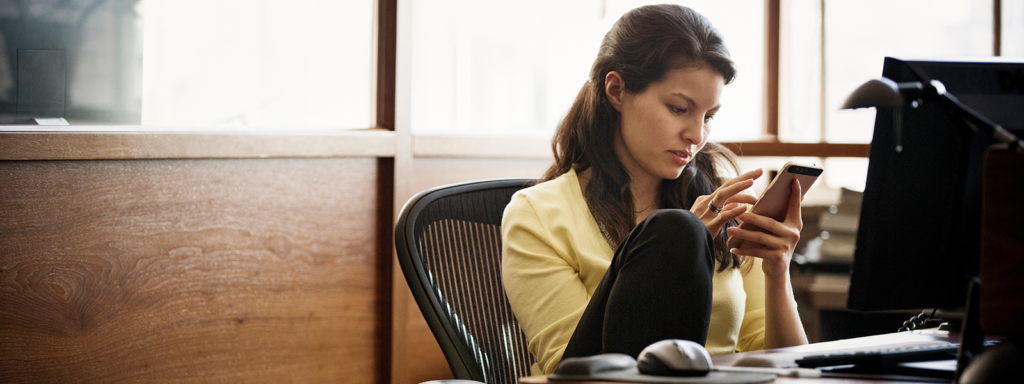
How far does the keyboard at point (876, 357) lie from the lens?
767 mm

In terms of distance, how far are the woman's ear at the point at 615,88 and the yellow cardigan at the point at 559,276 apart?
171mm

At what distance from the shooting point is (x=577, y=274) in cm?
123

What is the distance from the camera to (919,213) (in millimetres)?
746

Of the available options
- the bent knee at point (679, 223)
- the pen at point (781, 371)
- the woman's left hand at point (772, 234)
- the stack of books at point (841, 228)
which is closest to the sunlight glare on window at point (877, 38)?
the stack of books at point (841, 228)

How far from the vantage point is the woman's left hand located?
106 cm

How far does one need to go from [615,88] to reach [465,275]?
417mm

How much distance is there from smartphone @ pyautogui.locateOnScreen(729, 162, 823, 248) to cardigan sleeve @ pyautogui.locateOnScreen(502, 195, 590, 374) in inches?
9.9

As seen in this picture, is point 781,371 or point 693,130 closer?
point 781,371

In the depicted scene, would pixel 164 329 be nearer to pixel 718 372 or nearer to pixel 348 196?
pixel 348 196

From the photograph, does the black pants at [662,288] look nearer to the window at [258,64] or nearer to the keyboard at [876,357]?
the keyboard at [876,357]

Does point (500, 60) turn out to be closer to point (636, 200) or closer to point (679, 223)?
point (636, 200)

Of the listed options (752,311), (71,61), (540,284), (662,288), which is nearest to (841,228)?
(752,311)

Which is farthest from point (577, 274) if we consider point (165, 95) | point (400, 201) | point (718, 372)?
point (165, 95)

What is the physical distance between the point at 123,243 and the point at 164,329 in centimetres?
19
